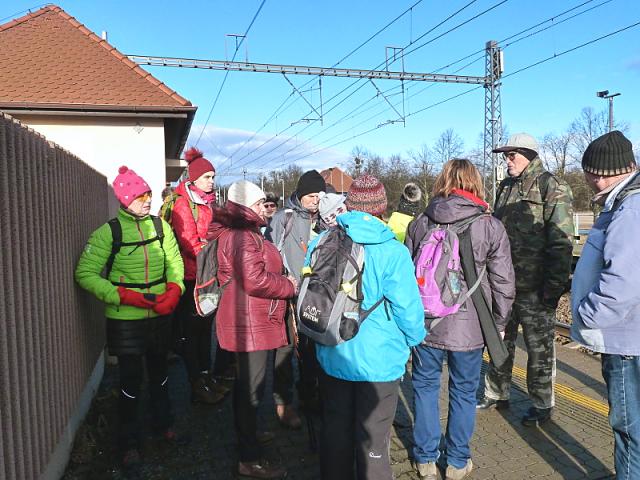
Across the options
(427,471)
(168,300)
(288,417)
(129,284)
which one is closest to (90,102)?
(129,284)

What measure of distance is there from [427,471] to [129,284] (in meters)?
2.43

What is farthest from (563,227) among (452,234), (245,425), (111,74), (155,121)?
(111,74)

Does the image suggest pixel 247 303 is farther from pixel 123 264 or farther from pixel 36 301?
pixel 36 301

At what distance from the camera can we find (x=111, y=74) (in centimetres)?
738

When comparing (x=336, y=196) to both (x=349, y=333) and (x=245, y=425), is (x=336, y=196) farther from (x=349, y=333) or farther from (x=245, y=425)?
(x=245, y=425)

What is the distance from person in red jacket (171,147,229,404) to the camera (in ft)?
15.0

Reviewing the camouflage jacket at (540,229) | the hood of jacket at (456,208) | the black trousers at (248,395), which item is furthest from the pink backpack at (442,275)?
the black trousers at (248,395)

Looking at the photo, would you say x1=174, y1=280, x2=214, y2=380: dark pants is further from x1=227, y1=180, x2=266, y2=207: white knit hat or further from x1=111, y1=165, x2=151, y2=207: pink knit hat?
x1=227, y1=180, x2=266, y2=207: white knit hat

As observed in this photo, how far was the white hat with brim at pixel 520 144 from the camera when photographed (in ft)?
12.8

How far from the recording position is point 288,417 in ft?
13.2

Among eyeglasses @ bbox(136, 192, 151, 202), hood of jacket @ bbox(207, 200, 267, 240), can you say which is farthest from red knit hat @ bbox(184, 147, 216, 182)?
hood of jacket @ bbox(207, 200, 267, 240)

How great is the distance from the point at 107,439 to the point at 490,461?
2.97 meters

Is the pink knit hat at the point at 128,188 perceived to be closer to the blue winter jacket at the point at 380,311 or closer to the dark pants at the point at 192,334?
the dark pants at the point at 192,334

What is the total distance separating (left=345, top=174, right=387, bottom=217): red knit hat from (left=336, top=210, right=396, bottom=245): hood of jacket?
14cm
